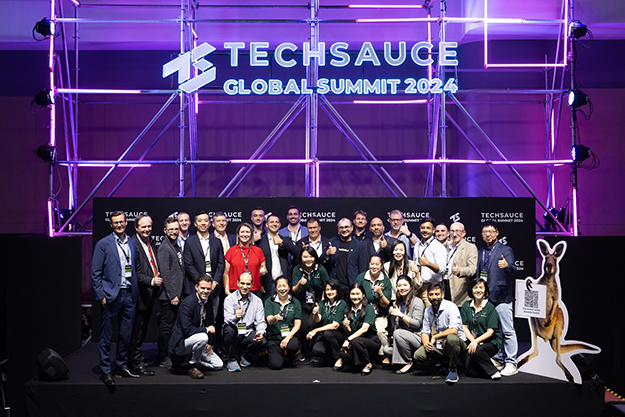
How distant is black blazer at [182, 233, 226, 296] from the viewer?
5734 mm

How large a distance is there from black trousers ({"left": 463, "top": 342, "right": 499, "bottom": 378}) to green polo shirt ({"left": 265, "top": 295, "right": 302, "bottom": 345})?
5.35 ft

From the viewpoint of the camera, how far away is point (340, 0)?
8586mm

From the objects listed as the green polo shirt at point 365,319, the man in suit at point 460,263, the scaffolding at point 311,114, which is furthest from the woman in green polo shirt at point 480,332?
the scaffolding at point 311,114

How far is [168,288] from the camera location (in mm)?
5555

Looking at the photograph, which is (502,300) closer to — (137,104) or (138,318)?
(138,318)

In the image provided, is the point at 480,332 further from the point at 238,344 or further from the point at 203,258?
the point at 203,258

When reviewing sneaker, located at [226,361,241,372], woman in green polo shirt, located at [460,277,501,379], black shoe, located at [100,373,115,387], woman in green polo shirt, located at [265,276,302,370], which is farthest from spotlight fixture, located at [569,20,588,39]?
black shoe, located at [100,373,115,387]

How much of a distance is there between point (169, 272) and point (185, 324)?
0.58 meters

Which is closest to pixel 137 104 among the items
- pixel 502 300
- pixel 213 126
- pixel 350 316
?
pixel 213 126

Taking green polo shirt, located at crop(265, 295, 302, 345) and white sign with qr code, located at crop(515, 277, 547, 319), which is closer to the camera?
white sign with qr code, located at crop(515, 277, 547, 319)

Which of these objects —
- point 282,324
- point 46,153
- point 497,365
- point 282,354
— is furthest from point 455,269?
point 46,153

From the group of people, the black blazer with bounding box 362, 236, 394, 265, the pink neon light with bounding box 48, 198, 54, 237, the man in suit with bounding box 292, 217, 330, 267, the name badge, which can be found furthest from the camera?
the pink neon light with bounding box 48, 198, 54, 237

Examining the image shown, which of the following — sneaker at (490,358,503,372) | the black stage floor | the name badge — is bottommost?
the black stage floor

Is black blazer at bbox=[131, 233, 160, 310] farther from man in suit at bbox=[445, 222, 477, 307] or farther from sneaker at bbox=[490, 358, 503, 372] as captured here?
sneaker at bbox=[490, 358, 503, 372]
